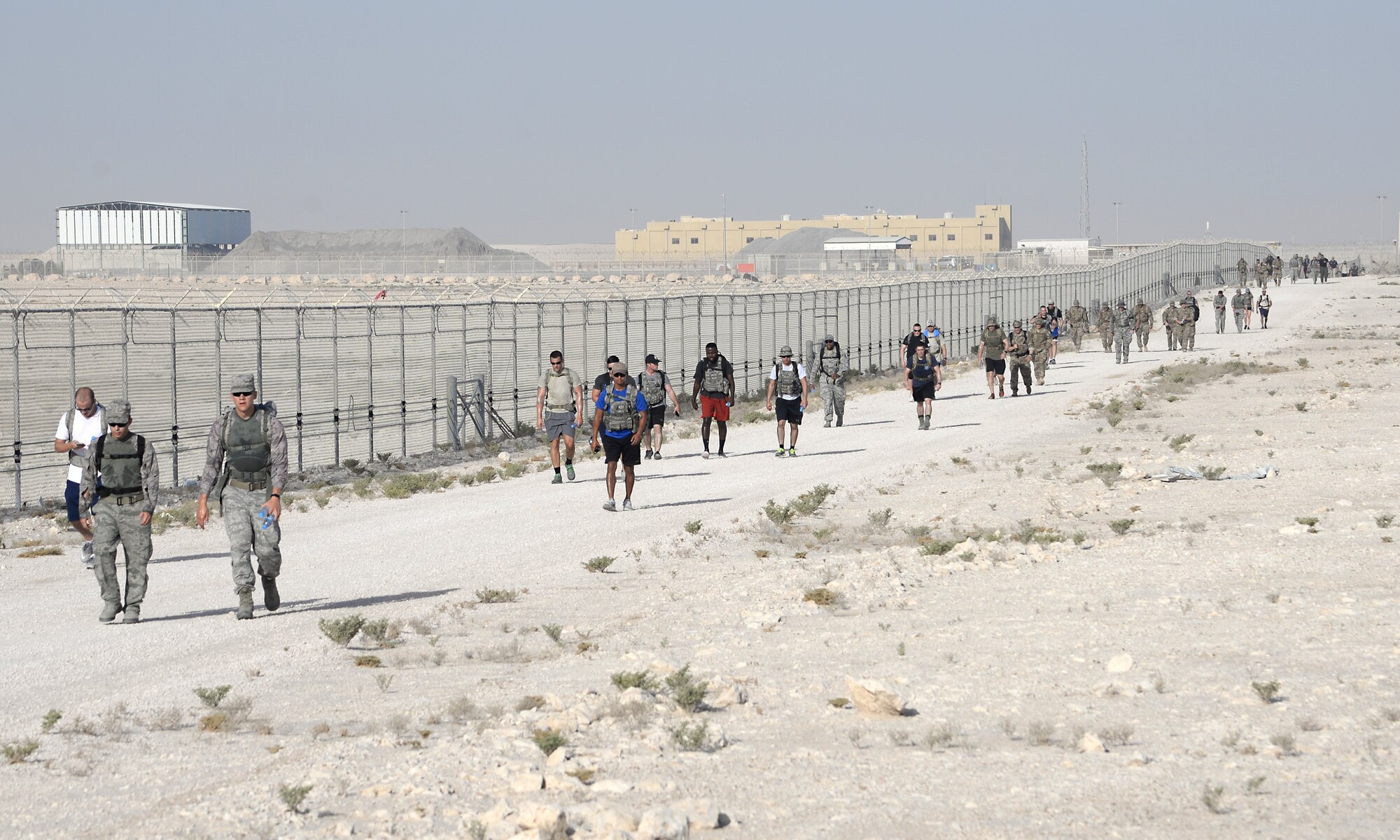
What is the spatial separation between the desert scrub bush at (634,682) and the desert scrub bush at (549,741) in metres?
0.94

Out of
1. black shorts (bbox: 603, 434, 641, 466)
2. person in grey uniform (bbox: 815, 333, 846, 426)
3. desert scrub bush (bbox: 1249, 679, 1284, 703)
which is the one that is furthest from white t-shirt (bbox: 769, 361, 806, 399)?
desert scrub bush (bbox: 1249, 679, 1284, 703)

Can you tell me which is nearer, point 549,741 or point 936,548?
point 549,741

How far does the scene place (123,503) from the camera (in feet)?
37.2

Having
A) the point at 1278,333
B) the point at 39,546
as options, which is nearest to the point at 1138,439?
the point at 39,546

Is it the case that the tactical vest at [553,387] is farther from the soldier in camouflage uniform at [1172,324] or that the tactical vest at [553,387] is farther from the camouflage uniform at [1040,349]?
the soldier in camouflage uniform at [1172,324]

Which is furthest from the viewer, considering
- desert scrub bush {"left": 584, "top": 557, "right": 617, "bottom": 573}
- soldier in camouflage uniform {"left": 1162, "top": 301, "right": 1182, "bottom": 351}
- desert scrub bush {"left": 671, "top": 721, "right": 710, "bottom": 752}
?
soldier in camouflage uniform {"left": 1162, "top": 301, "right": 1182, "bottom": 351}

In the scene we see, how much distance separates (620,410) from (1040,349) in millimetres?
19884

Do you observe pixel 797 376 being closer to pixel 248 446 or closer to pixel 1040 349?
pixel 248 446

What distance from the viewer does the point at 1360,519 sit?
51.4 ft

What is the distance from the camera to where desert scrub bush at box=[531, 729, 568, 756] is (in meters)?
7.95

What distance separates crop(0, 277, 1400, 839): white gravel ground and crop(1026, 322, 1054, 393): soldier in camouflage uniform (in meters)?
15.3

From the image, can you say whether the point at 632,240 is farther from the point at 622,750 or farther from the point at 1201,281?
the point at 622,750

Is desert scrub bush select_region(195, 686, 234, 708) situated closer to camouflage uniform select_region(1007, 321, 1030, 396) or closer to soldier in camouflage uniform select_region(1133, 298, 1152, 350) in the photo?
camouflage uniform select_region(1007, 321, 1030, 396)

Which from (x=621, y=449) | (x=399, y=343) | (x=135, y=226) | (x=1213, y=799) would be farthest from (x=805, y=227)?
(x=1213, y=799)
